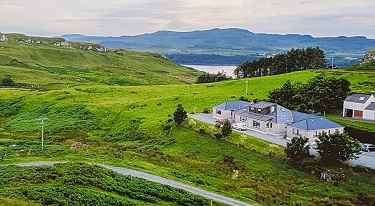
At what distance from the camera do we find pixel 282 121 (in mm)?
59500

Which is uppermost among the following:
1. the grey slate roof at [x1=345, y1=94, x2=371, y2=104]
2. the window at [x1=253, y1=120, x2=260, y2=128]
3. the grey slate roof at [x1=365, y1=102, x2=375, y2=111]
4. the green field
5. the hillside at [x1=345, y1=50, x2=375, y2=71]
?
the hillside at [x1=345, y1=50, x2=375, y2=71]

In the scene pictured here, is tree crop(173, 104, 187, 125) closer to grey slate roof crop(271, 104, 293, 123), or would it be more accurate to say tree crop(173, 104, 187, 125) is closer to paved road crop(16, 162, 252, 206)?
grey slate roof crop(271, 104, 293, 123)

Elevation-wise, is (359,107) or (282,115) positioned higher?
(359,107)

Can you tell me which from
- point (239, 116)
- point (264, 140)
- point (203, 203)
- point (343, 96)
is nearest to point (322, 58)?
point (343, 96)

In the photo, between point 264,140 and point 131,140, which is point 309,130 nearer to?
point 264,140

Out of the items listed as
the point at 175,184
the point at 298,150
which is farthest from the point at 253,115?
the point at 175,184

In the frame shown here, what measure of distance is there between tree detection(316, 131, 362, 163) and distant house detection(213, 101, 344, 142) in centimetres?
778

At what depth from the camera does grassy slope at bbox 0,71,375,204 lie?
41.7 m

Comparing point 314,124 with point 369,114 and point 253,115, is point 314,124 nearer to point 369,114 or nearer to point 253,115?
point 253,115

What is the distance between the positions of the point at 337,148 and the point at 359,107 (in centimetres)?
2213

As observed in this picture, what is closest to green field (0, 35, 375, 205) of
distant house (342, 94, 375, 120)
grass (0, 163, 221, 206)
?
grass (0, 163, 221, 206)

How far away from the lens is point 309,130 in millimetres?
54438

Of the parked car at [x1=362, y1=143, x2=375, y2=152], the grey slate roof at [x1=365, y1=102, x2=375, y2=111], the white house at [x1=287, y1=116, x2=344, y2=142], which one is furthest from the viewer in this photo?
the grey slate roof at [x1=365, y1=102, x2=375, y2=111]

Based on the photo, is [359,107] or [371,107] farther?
[359,107]
